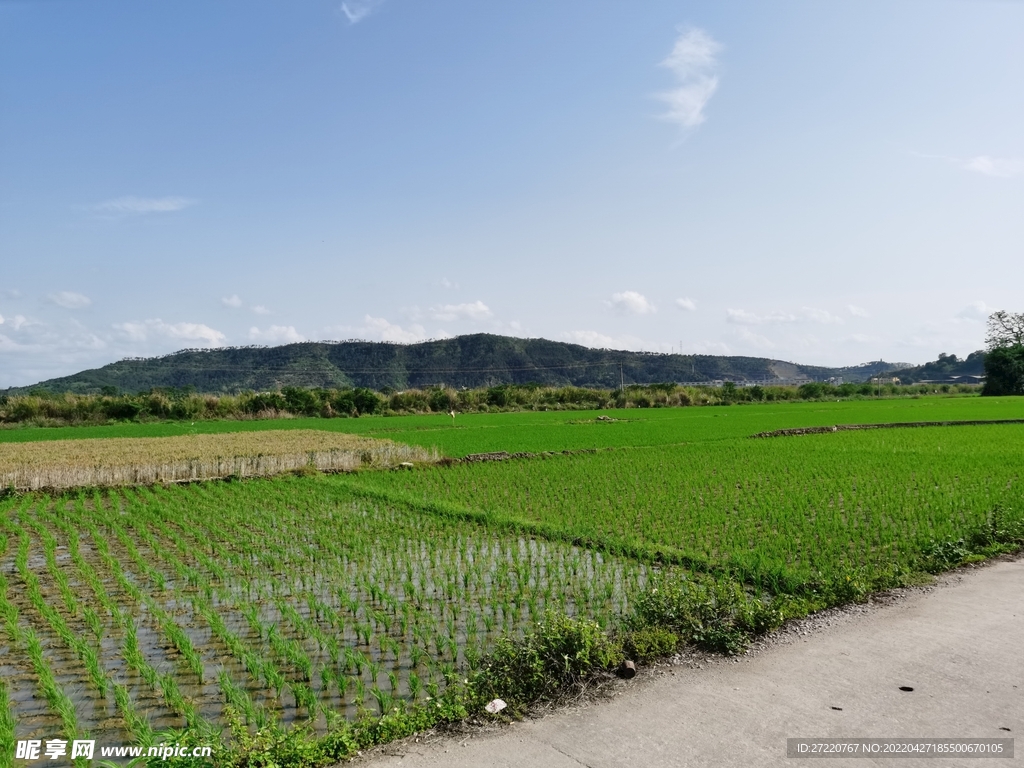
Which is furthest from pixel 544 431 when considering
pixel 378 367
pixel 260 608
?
pixel 378 367

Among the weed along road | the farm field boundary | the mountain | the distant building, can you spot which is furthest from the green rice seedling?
the distant building

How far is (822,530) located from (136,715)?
8.05 m

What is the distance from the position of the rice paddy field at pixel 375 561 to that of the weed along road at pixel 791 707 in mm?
885

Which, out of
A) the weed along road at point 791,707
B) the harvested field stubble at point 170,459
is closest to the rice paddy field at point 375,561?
the harvested field stubble at point 170,459

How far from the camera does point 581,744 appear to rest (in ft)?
12.3

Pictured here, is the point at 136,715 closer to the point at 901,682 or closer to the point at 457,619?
the point at 457,619

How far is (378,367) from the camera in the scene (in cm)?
8275

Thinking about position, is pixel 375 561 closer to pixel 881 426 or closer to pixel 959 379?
pixel 881 426

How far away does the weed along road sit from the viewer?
364 cm

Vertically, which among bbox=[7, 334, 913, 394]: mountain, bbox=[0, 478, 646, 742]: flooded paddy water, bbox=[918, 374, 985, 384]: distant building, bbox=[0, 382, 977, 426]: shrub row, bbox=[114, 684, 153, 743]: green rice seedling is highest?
bbox=[7, 334, 913, 394]: mountain

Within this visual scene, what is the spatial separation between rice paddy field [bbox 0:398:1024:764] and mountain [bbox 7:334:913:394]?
211 feet

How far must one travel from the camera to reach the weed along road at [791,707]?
364 centimetres

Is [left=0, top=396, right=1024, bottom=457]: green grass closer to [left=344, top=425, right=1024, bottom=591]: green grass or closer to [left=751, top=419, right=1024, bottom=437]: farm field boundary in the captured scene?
[left=751, top=419, right=1024, bottom=437]: farm field boundary

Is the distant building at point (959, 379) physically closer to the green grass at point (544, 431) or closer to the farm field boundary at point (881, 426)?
the green grass at point (544, 431)
